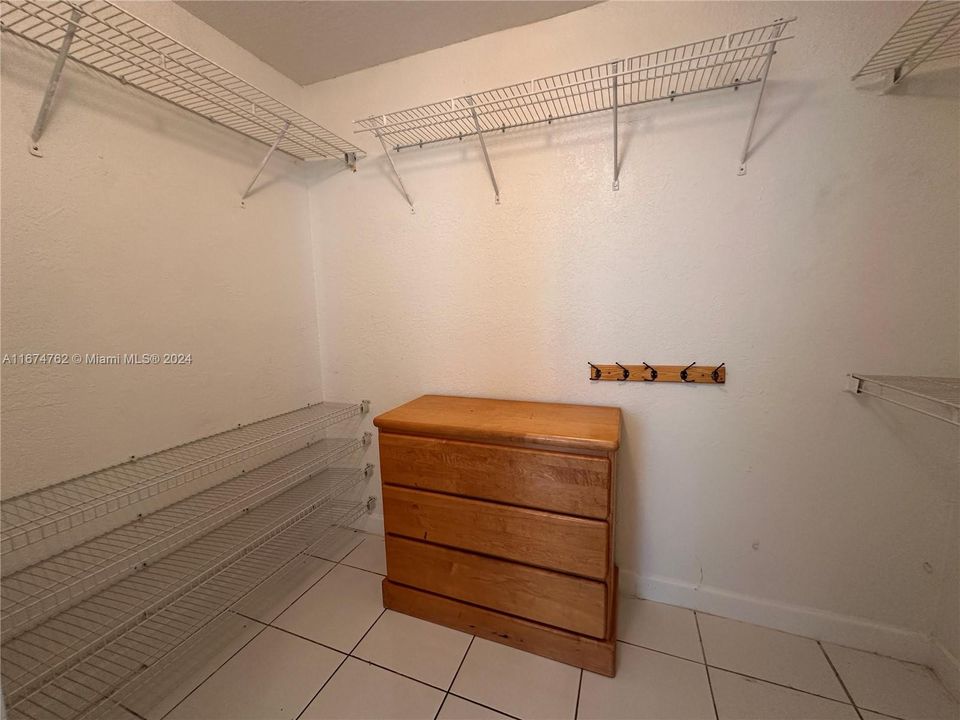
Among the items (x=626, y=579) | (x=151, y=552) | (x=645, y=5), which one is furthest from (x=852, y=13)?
(x=151, y=552)

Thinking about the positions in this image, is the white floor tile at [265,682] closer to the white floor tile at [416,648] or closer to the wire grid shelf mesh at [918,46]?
the white floor tile at [416,648]

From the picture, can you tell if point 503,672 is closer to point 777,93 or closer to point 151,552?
point 151,552

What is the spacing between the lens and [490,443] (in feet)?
4.18

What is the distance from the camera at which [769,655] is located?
1274mm

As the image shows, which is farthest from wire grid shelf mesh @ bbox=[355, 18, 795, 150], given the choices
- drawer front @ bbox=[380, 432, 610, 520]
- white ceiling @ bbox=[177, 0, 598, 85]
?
drawer front @ bbox=[380, 432, 610, 520]

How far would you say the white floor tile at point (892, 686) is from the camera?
109cm

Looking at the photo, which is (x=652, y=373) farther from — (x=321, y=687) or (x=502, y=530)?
(x=321, y=687)

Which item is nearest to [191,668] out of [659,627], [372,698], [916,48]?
[372,698]

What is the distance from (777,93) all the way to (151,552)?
263 centimetres

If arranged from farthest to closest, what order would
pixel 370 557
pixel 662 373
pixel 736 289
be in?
pixel 370 557 < pixel 662 373 < pixel 736 289

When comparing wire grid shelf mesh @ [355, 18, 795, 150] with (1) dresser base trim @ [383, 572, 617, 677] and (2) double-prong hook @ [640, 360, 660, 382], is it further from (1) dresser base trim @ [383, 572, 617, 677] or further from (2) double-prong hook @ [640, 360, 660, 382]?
(1) dresser base trim @ [383, 572, 617, 677]

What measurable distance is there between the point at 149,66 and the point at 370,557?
82.1 inches

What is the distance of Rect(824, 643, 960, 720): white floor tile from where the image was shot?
1091 millimetres

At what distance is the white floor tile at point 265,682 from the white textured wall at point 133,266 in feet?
2.61
